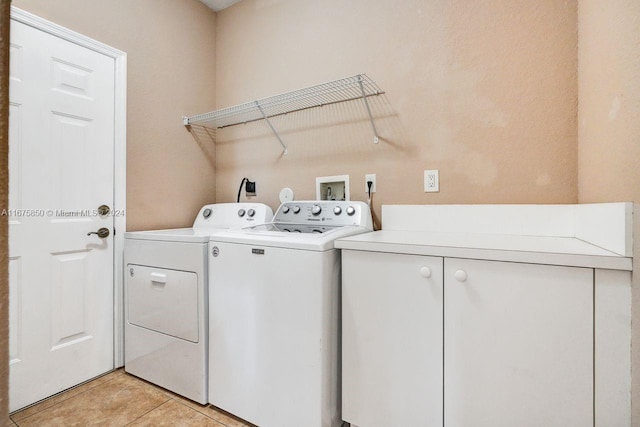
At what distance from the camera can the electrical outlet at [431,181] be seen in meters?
1.66

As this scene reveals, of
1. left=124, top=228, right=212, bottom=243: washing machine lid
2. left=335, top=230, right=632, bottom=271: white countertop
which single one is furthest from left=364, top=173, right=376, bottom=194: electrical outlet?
left=124, top=228, right=212, bottom=243: washing machine lid

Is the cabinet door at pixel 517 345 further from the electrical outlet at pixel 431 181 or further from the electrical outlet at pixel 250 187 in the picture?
the electrical outlet at pixel 250 187

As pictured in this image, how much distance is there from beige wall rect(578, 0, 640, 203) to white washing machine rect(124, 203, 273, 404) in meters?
1.61

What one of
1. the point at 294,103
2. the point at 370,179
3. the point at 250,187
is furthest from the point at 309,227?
the point at 294,103

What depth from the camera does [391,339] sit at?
118 cm

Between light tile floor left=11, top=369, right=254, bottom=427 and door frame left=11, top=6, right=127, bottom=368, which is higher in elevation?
door frame left=11, top=6, right=127, bottom=368

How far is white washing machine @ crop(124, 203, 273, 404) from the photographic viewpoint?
4.98 ft

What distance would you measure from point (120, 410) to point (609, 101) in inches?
94.0

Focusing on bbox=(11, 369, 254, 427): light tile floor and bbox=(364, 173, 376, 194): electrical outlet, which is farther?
bbox=(364, 173, 376, 194): electrical outlet

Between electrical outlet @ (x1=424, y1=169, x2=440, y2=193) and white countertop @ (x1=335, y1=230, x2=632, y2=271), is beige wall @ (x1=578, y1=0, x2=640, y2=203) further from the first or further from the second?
electrical outlet @ (x1=424, y1=169, x2=440, y2=193)

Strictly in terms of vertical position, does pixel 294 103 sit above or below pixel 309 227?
above

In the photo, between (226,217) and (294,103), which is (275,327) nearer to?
(226,217)

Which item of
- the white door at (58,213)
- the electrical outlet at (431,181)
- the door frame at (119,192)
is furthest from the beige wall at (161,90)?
the electrical outlet at (431,181)

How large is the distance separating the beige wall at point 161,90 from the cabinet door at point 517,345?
1879 mm
